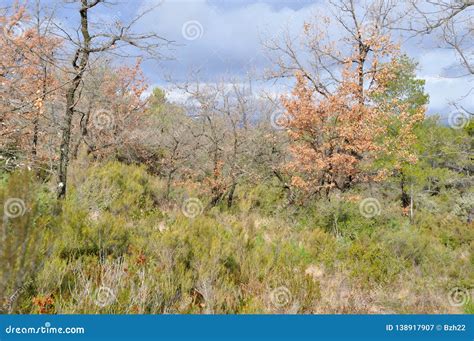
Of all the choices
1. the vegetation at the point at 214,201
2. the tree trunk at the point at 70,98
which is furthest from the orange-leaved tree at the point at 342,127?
the tree trunk at the point at 70,98

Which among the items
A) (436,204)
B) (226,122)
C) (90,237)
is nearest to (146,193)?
(226,122)

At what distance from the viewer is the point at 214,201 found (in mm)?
14031

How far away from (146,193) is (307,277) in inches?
310

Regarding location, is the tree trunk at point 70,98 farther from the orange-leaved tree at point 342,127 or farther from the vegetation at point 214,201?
the orange-leaved tree at point 342,127

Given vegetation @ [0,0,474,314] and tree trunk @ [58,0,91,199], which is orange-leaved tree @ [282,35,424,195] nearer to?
vegetation @ [0,0,474,314]

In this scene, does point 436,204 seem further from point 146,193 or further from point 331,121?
point 146,193

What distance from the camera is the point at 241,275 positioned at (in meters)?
5.76

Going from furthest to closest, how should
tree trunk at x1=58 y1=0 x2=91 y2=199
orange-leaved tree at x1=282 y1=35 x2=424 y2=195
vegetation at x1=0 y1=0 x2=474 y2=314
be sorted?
orange-leaved tree at x1=282 y1=35 x2=424 y2=195, tree trunk at x1=58 y1=0 x2=91 y2=199, vegetation at x1=0 y1=0 x2=474 y2=314

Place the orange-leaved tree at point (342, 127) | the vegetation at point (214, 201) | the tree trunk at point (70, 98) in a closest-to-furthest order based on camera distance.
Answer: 1. the vegetation at point (214, 201)
2. the tree trunk at point (70, 98)
3. the orange-leaved tree at point (342, 127)

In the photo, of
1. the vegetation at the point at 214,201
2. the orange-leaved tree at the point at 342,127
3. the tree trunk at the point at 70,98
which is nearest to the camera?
the vegetation at the point at 214,201

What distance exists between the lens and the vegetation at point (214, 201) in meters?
4.42

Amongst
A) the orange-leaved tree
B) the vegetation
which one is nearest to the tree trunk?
the vegetation

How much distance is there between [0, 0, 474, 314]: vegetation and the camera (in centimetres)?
442

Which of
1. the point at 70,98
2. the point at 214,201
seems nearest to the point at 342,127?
the point at 214,201
